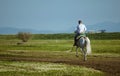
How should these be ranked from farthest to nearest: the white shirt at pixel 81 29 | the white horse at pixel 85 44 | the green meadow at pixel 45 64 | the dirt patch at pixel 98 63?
the white shirt at pixel 81 29
the white horse at pixel 85 44
the dirt patch at pixel 98 63
the green meadow at pixel 45 64

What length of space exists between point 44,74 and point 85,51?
14647 mm

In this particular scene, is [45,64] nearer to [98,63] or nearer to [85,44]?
[98,63]

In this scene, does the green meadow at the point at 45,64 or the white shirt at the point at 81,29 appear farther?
the white shirt at the point at 81,29

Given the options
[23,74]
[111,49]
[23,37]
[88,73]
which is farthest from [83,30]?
[23,37]

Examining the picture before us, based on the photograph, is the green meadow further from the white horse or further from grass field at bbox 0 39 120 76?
the white horse

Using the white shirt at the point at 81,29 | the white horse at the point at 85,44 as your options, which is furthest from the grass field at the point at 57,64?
the white shirt at the point at 81,29

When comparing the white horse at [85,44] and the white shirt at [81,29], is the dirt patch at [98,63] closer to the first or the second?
the white horse at [85,44]

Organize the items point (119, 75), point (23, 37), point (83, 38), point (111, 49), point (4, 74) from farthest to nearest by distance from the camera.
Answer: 1. point (23, 37)
2. point (111, 49)
3. point (83, 38)
4. point (119, 75)
5. point (4, 74)

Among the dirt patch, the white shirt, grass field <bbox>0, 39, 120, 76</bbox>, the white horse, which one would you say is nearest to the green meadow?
grass field <bbox>0, 39, 120, 76</bbox>

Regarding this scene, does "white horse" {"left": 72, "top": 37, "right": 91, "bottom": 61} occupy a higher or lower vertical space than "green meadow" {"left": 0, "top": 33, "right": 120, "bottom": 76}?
higher

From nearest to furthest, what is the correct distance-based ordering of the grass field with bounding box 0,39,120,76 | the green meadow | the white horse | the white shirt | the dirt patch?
the green meadow, the grass field with bounding box 0,39,120,76, the dirt patch, the white horse, the white shirt

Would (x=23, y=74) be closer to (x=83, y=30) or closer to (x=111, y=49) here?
(x=83, y=30)

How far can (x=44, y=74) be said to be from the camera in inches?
1019

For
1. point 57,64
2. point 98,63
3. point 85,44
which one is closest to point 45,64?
point 57,64
